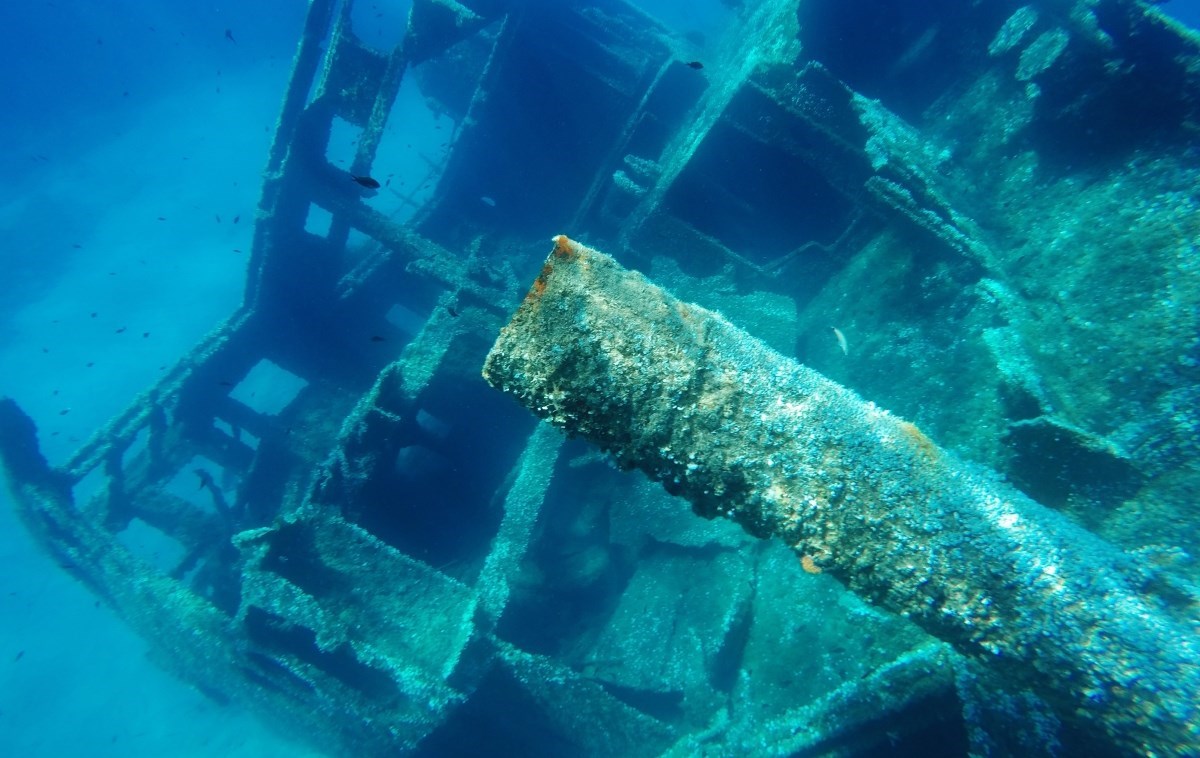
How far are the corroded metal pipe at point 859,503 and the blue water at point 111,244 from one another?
1434 cm

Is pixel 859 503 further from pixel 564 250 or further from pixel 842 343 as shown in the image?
pixel 842 343

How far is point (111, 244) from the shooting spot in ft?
114

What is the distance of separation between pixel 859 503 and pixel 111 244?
48.8m

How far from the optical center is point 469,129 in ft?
35.1

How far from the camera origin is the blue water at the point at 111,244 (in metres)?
17.9

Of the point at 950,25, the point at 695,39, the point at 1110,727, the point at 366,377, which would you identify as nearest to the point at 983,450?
the point at 1110,727

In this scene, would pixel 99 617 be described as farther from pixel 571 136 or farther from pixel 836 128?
pixel 836 128

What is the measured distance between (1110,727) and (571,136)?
1179 centimetres

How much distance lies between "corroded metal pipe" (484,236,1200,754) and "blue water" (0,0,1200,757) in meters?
14.3

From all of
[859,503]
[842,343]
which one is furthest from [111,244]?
[859,503]

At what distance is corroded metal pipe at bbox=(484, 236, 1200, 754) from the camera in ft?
5.23

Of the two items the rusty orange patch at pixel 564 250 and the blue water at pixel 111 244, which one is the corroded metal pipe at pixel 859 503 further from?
the blue water at pixel 111 244

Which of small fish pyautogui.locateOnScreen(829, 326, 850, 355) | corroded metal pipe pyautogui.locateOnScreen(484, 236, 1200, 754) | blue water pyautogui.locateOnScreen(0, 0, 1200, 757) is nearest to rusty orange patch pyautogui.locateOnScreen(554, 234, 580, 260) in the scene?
corroded metal pipe pyautogui.locateOnScreen(484, 236, 1200, 754)

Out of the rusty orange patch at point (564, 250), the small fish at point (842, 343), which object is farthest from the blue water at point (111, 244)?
the rusty orange patch at point (564, 250)
